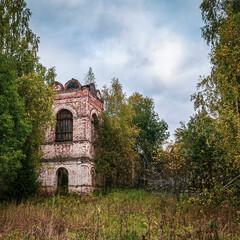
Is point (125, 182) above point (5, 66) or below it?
below

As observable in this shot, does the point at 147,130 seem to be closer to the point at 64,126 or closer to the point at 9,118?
the point at 64,126

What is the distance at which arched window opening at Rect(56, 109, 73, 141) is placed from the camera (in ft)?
67.8

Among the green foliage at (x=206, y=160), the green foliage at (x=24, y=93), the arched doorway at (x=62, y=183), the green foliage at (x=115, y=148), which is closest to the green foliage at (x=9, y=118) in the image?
the green foliage at (x=24, y=93)

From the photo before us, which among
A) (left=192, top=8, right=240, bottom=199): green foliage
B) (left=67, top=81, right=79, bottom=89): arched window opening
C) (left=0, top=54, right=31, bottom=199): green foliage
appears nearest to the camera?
(left=192, top=8, right=240, bottom=199): green foliage

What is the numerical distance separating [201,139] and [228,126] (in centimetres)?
798

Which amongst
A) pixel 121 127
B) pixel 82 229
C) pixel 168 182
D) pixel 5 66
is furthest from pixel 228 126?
pixel 121 127

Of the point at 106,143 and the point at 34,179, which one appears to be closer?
the point at 34,179

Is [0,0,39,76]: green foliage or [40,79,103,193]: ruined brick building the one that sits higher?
[0,0,39,76]: green foliage

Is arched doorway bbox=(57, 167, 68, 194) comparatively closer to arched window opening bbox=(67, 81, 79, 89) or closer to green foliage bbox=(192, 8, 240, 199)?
arched window opening bbox=(67, 81, 79, 89)

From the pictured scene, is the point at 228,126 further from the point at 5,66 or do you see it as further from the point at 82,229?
the point at 5,66

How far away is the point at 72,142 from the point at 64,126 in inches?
69.3

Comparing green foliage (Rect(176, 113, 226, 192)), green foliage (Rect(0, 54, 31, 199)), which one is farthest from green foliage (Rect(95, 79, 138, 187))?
green foliage (Rect(0, 54, 31, 199))

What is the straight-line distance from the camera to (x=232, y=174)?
8469 mm

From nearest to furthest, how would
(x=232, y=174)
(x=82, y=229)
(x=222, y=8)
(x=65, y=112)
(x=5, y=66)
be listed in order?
(x=82, y=229) → (x=232, y=174) → (x=5, y=66) → (x=222, y=8) → (x=65, y=112)
